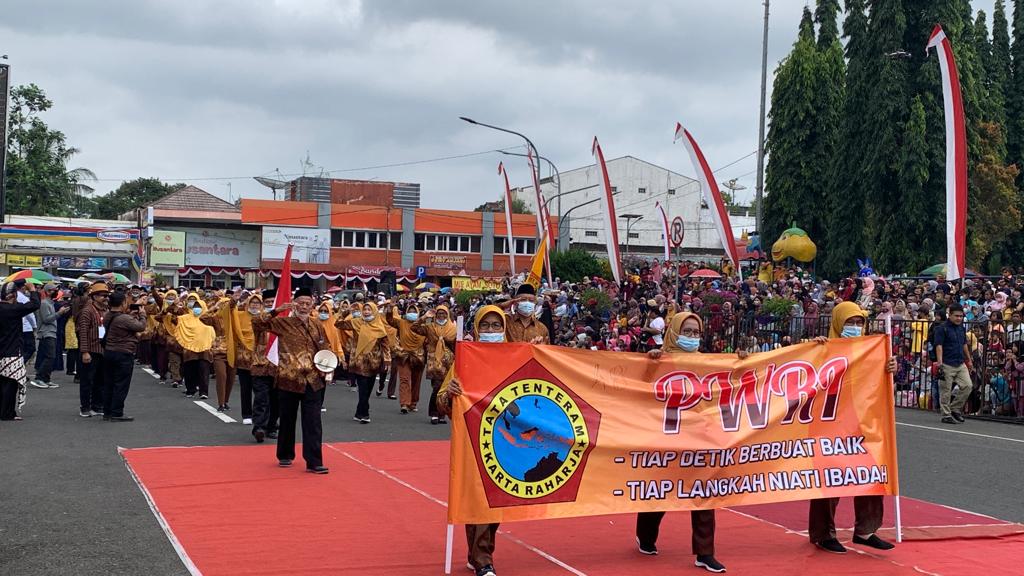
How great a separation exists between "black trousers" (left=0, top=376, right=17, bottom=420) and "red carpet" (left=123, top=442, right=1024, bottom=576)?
477cm

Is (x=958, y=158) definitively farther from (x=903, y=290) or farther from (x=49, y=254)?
A: (x=49, y=254)

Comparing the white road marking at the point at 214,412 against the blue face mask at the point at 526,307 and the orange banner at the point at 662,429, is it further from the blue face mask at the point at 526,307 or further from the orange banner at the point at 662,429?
the orange banner at the point at 662,429

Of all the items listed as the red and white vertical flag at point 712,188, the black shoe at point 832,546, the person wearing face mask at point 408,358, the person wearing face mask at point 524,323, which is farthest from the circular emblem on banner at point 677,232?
the black shoe at point 832,546

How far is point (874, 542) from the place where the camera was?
705cm

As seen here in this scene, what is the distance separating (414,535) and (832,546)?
2951mm

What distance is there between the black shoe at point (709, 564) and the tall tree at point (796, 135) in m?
36.2

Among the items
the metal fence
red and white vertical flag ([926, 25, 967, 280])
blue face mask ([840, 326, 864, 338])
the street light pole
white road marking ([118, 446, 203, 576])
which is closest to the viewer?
white road marking ([118, 446, 203, 576])

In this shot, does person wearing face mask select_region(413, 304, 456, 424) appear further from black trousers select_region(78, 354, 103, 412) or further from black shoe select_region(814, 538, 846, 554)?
black shoe select_region(814, 538, 846, 554)

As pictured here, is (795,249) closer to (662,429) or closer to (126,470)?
(126,470)

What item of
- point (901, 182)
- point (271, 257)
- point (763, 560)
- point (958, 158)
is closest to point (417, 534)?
point (763, 560)

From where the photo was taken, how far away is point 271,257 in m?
61.2

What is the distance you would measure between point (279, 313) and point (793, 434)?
218 inches

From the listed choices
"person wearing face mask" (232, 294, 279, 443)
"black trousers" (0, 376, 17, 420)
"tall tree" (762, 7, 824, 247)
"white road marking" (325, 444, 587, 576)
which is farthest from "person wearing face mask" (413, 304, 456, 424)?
"tall tree" (762, 7, 824, 247)

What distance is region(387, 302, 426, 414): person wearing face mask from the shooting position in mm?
16297
